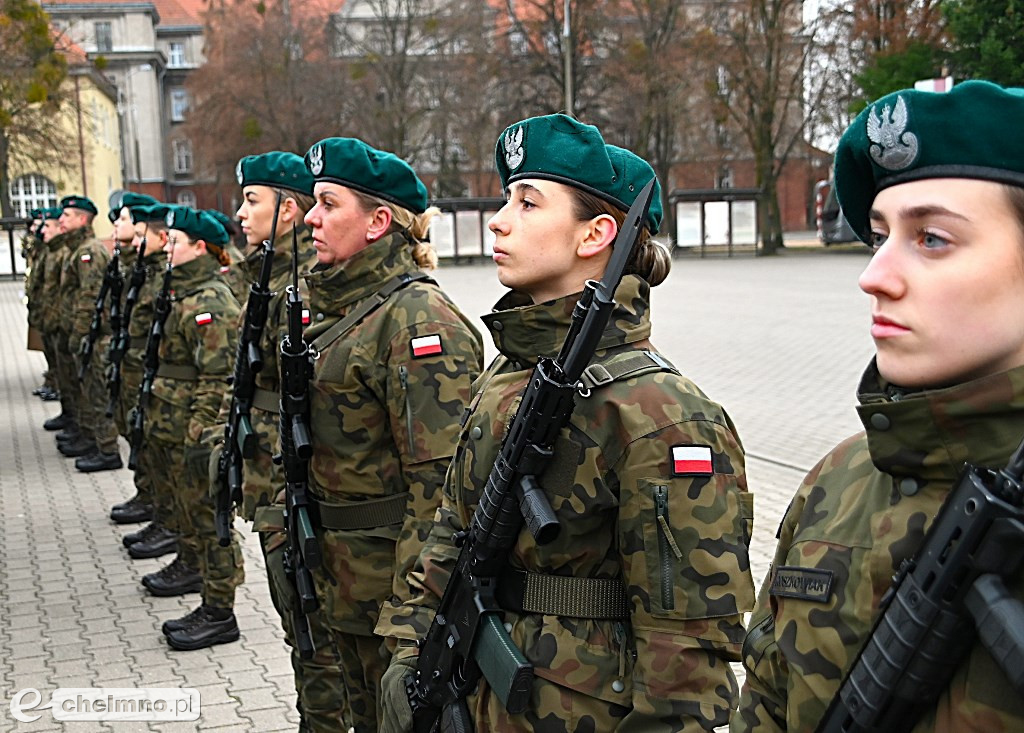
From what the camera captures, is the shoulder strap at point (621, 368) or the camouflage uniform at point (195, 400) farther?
the camouflage uniform at point (195, 400)

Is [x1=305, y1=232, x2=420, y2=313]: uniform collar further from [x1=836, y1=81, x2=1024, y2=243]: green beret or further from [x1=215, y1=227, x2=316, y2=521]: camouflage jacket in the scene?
[x1=836, y1=81, x2=1024, y2=243]: green beret

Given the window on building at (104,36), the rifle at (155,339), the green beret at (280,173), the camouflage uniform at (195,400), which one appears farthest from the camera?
the window on building at (104,36)

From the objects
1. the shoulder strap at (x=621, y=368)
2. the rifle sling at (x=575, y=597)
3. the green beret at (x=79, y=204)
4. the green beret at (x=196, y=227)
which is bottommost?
the rifle sling at (x=575, y=597)

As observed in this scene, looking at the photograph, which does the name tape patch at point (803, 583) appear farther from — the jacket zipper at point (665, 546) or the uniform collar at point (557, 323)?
the uniform collar at point (557, 323)

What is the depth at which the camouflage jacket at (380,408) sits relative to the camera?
12.1 feet

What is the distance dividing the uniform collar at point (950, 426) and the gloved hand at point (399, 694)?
141 centimetres

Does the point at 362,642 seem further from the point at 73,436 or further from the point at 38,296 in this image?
the point at 38,296

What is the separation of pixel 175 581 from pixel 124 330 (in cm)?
227

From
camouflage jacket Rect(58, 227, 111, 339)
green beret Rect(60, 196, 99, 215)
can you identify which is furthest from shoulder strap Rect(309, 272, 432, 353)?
green beret Rect(60, 196, 99, 215)

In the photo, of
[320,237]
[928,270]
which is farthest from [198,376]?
[928,270]

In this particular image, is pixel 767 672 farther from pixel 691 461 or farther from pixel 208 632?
pixel 208 632

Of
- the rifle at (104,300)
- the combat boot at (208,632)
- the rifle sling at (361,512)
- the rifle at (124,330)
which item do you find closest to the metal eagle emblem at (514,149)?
the rifle sling at (361,512)

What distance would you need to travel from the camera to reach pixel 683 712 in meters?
2.32

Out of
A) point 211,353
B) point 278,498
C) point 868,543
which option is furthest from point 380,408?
point 211,353
